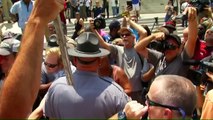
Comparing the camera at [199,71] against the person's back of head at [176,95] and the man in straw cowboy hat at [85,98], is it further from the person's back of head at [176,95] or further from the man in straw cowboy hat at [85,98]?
the person's back of head at [176,95]

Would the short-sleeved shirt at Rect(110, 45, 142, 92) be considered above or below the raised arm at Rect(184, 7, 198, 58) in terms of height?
below

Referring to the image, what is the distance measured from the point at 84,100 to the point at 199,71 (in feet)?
6.36

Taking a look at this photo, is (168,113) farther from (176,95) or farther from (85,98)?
(85,98)

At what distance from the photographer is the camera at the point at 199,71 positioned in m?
3.79

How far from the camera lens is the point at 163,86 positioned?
1981 millimetres

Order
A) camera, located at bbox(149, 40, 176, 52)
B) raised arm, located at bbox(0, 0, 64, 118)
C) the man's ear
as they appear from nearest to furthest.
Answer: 1. raised arm, located at bbox(0, 0, 64, 118)
2. the man's ear
3. camera, located at bbox(149, 40, 176, 52)

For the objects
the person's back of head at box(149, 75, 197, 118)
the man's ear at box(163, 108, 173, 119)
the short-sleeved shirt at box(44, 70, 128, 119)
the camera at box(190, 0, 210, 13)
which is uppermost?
the camera at box(190, 0, 210, 13)

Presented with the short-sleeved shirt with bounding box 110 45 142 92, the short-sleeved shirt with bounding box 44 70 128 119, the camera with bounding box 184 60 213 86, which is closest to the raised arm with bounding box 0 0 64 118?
the short-sleeved shirt with bounding box 44 70 128 119

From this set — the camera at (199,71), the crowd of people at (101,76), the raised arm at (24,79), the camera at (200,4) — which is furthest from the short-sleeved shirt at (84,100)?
the camera at (200,4)

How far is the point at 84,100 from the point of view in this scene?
2707 mm

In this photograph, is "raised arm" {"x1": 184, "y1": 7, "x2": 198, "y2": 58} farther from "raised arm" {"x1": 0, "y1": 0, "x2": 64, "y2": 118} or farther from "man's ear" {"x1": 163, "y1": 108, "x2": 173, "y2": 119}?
"raised arm" {"x1": 0, "y1": 0, "x2": 64, "y2": 118}

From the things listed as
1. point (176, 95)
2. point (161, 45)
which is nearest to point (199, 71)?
point (161, 45)

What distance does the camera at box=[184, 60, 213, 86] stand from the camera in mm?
3789

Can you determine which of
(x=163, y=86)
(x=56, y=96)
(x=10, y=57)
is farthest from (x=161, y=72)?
(x=163, y=86)
